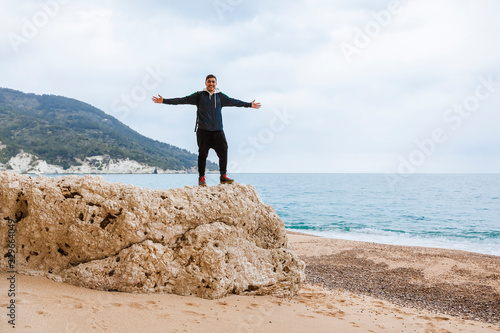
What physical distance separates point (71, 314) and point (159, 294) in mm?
1150

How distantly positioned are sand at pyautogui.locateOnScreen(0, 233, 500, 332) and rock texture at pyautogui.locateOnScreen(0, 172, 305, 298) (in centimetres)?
22

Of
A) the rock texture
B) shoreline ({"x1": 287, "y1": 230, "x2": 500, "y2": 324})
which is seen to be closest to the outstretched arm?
the rock texture

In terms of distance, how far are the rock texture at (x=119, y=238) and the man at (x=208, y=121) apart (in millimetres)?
1316

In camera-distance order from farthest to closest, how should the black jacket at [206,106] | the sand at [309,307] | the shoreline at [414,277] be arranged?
the shoreline at [414,277] < the black jacket at [206,106] < the sand at [309,307]

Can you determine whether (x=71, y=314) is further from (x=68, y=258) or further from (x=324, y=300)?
(x=324, y=300)

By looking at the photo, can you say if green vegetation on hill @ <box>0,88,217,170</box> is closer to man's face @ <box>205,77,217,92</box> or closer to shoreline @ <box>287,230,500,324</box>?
shoreline @ <box>287,230,500,324</box>

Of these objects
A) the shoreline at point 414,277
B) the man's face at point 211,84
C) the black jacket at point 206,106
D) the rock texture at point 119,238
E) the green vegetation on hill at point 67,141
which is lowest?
the shoreline at point 414,277

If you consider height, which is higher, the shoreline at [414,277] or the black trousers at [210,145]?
the black trousers at [210,145]

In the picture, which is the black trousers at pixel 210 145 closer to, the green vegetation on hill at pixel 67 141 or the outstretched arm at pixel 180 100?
the outstretched arm at pixel 180 100

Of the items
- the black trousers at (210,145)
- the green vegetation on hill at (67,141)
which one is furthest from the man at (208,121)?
the green vegetation on hill at (67,141)

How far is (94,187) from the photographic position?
449 centimetres

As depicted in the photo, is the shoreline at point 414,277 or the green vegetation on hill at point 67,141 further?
the green vegetation on hill at point 67,141

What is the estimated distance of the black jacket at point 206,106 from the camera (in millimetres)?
5945

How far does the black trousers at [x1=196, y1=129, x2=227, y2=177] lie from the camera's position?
19.8 ft
